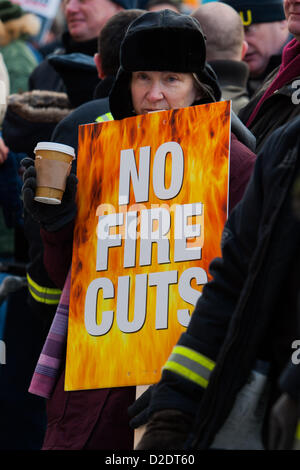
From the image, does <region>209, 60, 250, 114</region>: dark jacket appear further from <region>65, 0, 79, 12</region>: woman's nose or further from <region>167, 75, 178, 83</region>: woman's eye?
<region>65, 0, 79, 12</region>: woman's nose

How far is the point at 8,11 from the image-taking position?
22.0 ft

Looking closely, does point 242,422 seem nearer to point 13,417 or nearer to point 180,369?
point 180,369

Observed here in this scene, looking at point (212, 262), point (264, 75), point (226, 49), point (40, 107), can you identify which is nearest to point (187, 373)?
point (212, 262)

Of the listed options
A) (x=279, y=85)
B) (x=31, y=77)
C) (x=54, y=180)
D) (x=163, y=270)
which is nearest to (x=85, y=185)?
(x=54, y=180)

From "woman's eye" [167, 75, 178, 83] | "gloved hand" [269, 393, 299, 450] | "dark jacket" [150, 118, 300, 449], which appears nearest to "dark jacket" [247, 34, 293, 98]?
"woman's eye" [167, 75, 178, 83]

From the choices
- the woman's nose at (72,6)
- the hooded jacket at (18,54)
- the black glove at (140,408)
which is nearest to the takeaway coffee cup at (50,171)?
the black glove at (140,408)

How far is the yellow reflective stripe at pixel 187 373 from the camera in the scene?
8.20ft

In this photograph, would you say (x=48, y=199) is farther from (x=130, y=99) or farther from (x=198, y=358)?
(x=198, y=358)

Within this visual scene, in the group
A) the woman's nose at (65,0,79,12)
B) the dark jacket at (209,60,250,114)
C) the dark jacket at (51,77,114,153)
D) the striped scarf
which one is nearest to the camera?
the striped scarf

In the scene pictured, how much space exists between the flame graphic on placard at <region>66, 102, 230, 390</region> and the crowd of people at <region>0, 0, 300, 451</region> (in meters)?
0.09

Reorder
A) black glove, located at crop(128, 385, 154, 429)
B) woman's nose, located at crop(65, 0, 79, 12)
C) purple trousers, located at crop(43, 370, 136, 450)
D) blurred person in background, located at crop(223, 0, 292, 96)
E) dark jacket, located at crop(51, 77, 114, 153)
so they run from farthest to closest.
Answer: woman's nose, located at crop(65, 0, 79, 12)
blurred person in background, located at crop(223, 0, 292, 96)
dark jacket, located at crop(51, 77, 114, 153)
purple trousers, located at crop(43, 370, 136, 450)
black glove, located at crop(128, 385, 154, 429)

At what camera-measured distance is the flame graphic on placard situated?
→ 3.22m

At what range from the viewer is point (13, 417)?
5.77 metres

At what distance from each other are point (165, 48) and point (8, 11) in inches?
128
